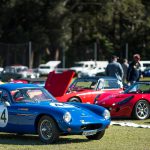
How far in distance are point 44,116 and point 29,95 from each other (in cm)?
101

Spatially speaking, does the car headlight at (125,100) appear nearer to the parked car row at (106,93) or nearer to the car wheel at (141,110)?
the parked car row at (106,93)

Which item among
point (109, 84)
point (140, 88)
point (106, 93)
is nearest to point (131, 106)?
point (140, 88)

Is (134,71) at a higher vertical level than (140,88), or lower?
higher

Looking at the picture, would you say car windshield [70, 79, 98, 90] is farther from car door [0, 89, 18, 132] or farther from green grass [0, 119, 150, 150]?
car door [0, 89, 18, 132]

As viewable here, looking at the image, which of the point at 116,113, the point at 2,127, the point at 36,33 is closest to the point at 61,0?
the point at 36,33

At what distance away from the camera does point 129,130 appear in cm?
1294

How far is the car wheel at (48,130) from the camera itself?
10.7 meters

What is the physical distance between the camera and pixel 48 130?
1080 centimetres

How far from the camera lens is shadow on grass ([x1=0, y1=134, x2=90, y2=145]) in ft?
36.1

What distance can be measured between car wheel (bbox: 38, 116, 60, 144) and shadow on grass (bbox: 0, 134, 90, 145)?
5.9 inches

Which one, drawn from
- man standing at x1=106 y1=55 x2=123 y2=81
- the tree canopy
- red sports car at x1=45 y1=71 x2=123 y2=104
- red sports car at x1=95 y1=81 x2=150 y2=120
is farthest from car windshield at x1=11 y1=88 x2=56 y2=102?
the tree canopy

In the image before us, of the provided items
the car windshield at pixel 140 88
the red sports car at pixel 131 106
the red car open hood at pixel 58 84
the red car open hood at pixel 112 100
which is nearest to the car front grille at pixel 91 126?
the red sports car at pixel 131 106

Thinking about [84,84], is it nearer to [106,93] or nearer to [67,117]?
[106,93]

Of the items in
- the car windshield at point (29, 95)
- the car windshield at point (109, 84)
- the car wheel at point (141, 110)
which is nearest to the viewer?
the car windshield at point (29, 95)
